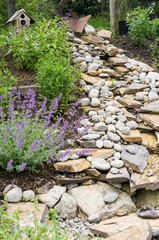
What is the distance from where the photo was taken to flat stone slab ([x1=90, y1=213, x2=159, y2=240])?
2.48m

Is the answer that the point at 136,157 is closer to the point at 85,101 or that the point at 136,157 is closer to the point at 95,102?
the point at 95,102

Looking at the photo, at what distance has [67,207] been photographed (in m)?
2.91

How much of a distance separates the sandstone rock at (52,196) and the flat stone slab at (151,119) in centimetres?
166

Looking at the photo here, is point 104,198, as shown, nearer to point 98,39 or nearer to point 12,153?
point 12,153

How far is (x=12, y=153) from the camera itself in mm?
3008

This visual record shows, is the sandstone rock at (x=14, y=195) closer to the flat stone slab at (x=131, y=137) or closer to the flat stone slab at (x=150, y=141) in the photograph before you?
the flat stone slab at (x=131, y=137)

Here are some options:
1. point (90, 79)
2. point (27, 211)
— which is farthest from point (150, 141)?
point (27, 211)

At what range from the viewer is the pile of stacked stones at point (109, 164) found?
9.61 ft

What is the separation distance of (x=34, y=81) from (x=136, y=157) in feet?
7.34

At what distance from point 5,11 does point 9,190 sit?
9.72m

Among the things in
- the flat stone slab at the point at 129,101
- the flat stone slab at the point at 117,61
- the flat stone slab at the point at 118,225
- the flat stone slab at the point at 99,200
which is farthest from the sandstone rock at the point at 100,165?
the flat stone slab at the point at 117,61

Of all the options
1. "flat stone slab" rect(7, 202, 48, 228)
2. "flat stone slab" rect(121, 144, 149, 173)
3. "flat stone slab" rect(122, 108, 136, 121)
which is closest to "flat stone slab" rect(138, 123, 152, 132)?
"flat stone slab" rect(122, 108, 136, 121)

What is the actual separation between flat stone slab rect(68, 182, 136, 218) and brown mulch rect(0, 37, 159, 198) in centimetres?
37

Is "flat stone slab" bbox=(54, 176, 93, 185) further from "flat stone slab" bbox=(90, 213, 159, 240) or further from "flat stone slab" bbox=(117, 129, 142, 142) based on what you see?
"flat stone slab" bbox=(117, 129, 142, 142)
